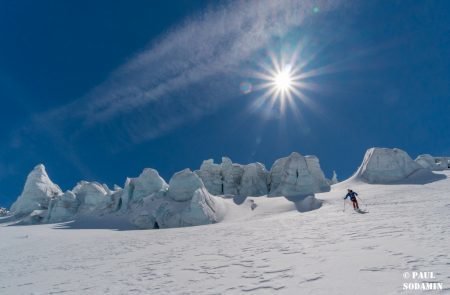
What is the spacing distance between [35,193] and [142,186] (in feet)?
91.8

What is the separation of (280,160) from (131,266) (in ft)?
134

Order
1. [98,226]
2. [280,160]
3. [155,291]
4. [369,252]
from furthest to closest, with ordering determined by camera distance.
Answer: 1. [280,160]
2. [98,226]
3. [369,252]
4. [155,291]

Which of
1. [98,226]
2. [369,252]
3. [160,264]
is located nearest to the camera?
[369,252]

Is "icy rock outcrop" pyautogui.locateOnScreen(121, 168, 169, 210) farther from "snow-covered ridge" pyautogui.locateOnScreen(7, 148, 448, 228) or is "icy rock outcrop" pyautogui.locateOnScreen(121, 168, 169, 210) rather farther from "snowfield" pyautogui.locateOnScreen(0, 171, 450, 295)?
"snowfield" pyautogui.locateOnScreen(0, 171, 450, 295)

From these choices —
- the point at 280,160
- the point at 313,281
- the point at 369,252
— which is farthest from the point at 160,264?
the point at 280,160

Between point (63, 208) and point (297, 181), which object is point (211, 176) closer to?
point (297, 181)

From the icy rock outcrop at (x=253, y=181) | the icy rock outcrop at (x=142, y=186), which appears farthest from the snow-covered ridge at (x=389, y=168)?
the icy rock outcrop at (x=142, y=186)

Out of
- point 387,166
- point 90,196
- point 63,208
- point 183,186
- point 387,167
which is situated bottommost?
point 63,208

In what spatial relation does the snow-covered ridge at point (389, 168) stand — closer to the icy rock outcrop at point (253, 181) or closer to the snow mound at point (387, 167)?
the snow mound at point (387, 167)

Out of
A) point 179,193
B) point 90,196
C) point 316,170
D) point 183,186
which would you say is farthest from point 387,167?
point 90,196

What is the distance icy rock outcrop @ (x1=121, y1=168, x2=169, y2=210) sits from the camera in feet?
136

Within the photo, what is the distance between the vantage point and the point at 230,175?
173 feet

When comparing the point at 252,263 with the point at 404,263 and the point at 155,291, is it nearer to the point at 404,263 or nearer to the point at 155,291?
the point at 155,291

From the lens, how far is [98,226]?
33031 millimetres
